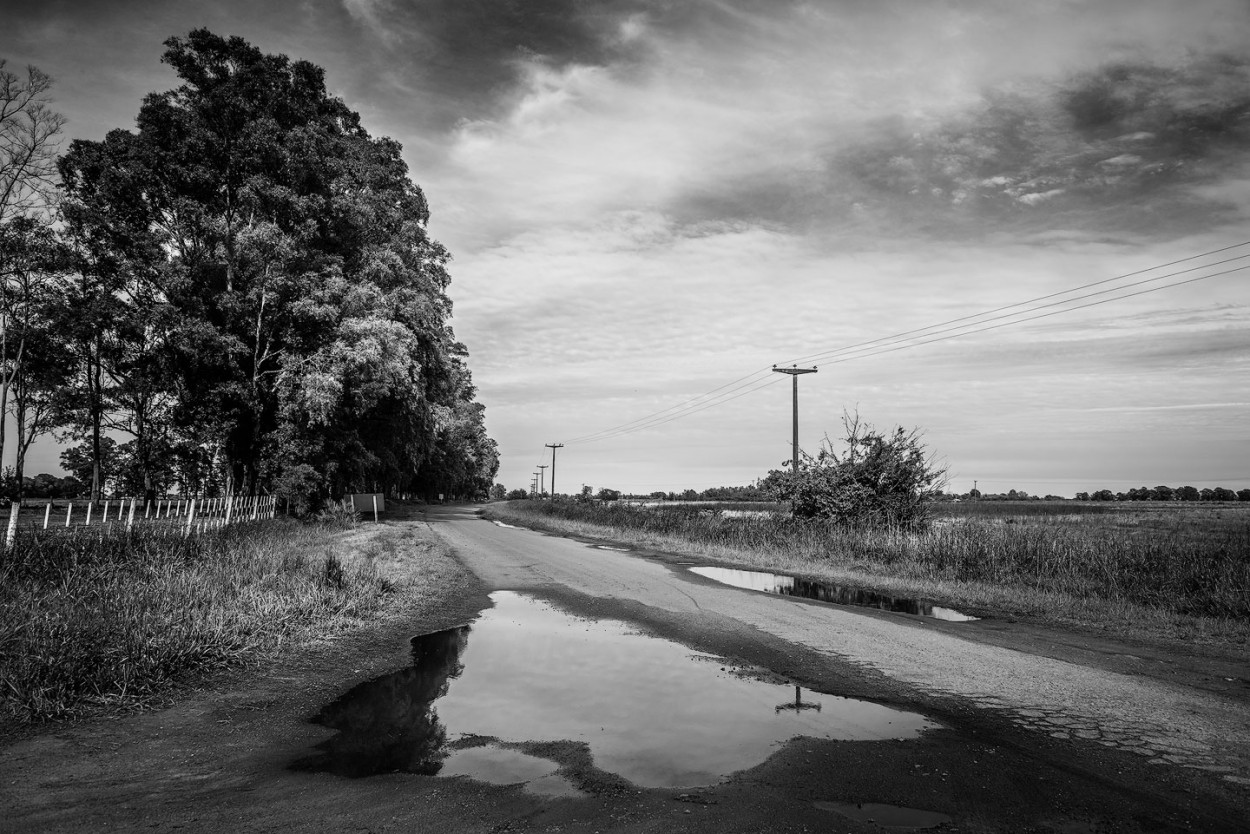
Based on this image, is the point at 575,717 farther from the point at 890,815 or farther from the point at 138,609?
the point at 138,609

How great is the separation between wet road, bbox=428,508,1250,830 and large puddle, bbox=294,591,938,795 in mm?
807

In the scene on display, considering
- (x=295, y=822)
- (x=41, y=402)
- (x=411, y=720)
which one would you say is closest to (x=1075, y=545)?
(x=411, y=720)

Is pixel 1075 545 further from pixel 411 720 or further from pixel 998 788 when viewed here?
pixel 411 720

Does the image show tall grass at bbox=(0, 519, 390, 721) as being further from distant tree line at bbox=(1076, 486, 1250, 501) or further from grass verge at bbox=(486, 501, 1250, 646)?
distant tree line at bbox=(1076, 486, 1250, 501)

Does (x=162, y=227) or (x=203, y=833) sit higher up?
(x=162, y=227)

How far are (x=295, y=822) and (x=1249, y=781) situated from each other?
571 centimetres

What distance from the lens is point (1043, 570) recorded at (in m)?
14.9

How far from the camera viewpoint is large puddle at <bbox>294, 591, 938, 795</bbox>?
4.50m

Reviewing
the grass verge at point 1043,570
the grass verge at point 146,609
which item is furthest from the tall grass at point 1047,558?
the grass verge at point 146,609

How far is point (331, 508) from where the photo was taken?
87.4 ft

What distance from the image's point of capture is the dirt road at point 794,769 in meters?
3.72

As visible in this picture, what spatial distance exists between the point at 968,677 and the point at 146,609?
8.33 metres

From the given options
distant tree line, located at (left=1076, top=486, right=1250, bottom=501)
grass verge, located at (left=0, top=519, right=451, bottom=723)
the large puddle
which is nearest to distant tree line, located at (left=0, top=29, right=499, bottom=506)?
grass verge, located at (left=0, top=519, right=451, bottom=723)

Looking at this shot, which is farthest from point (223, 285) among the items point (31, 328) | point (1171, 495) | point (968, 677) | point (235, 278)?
point (1171, 495)
